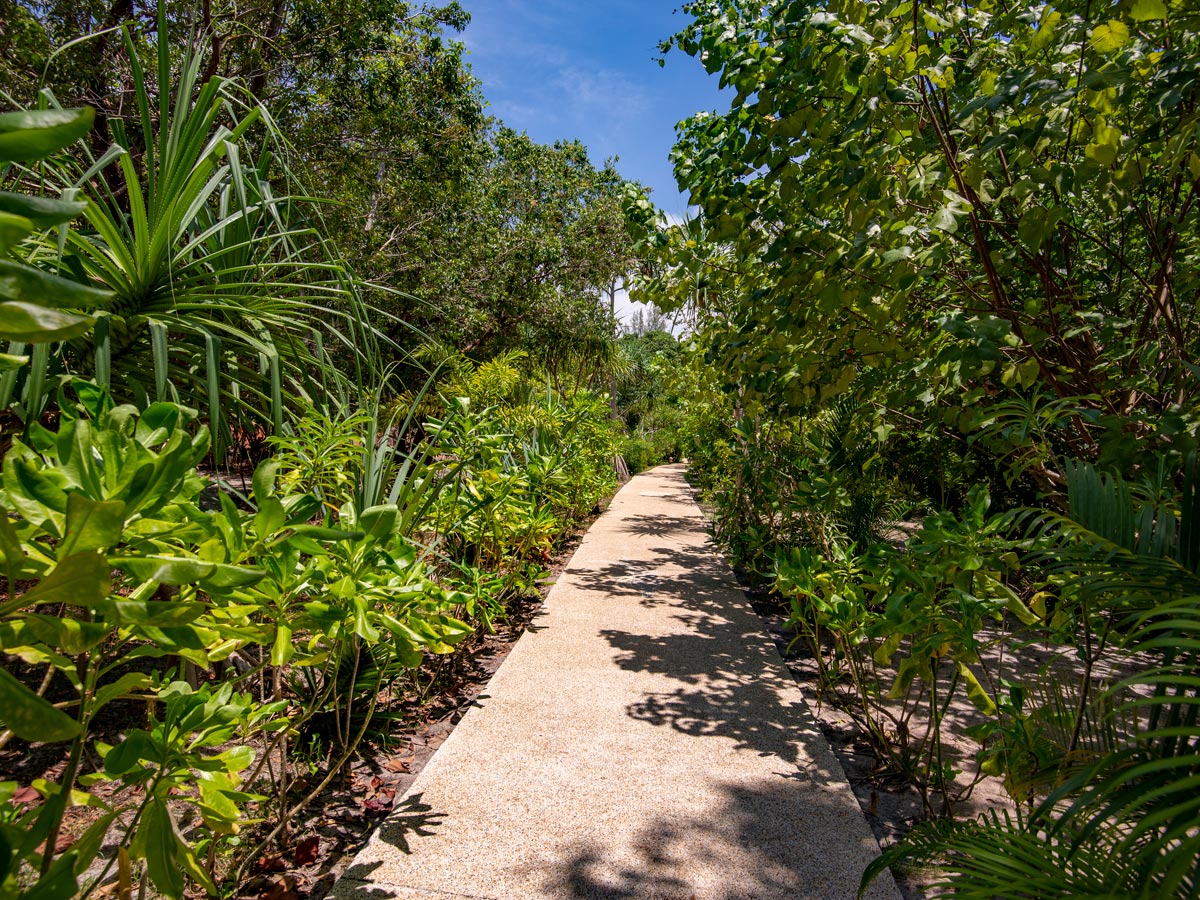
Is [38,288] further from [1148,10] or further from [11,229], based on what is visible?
[1148,10]

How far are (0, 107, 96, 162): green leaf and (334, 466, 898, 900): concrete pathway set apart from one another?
7.19ft

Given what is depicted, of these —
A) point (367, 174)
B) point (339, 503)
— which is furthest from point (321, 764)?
point (367, 174)

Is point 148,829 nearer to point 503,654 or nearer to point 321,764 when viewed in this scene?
point 321,764

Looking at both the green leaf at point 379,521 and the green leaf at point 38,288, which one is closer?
the green leaf at point 38,288

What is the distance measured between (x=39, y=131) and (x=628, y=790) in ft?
9.11

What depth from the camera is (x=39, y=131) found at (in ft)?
1.78

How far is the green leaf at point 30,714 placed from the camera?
663 mm

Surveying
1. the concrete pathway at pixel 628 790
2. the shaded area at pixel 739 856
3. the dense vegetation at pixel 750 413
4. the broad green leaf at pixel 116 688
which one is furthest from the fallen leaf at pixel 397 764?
the broad green leaf at pixel 116 688

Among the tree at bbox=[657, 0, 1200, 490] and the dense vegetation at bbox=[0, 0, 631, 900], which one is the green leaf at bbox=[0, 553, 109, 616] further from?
the tree at bbox=[657, 0, 1200, 490]

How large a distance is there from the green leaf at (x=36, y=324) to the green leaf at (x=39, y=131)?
12 centimetres

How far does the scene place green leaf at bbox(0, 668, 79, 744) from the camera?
0.66 m

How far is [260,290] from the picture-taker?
1.95 m

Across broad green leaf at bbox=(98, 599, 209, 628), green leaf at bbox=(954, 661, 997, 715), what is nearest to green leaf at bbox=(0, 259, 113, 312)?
broad green leaf at bbox=(98, 599, 209, 628)

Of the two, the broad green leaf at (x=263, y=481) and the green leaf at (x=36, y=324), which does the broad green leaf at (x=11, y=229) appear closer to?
the green leaf at (x=36, y=324)
